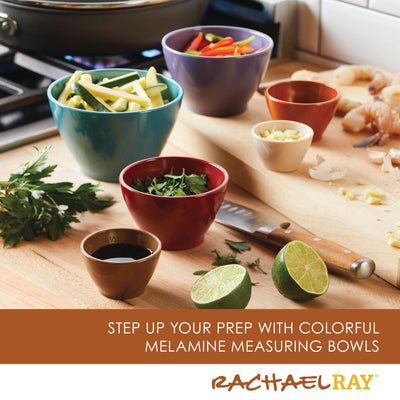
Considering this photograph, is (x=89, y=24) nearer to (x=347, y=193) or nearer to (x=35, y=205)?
(x=35, y=205)

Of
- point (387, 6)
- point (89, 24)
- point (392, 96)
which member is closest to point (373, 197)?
point (392, 96)

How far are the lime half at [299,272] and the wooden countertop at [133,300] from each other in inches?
1.3

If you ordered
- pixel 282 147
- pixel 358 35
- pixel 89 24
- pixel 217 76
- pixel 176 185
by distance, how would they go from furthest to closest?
pixel 358 35
pixel 89 24
pixel 217 76
pixel 282 147
pixel 176 185

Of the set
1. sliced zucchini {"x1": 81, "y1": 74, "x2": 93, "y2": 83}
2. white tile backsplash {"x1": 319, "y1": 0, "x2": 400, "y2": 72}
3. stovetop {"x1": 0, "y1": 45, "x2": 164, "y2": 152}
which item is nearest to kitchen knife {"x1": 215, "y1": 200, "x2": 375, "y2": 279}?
sliced zucchini {"x1": 81, "y1": 74, "x2": 93, "y2": 83}

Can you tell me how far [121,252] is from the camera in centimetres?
110

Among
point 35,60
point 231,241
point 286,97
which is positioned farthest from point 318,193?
point 35,60

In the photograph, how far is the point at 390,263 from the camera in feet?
3.74

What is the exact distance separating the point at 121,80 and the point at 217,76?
8.7 inches

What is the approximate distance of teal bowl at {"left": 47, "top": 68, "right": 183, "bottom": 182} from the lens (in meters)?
1.36

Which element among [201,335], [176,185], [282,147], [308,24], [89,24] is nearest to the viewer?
[201,335]

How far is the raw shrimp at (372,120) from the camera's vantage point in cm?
147

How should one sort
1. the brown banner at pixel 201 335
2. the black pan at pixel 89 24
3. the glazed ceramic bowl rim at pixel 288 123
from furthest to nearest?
the black pan at pixel 89 24 → the glazed ceramic bowl rim at pixel 288 123 → the brown banner at pixel 201 335

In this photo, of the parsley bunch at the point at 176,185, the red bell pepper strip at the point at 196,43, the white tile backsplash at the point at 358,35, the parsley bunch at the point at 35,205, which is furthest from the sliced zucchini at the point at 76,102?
the white tile backsplash at the point at 358,35

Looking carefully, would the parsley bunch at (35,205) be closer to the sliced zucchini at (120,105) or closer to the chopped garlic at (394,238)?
the sliced zucchini at (120,105)
